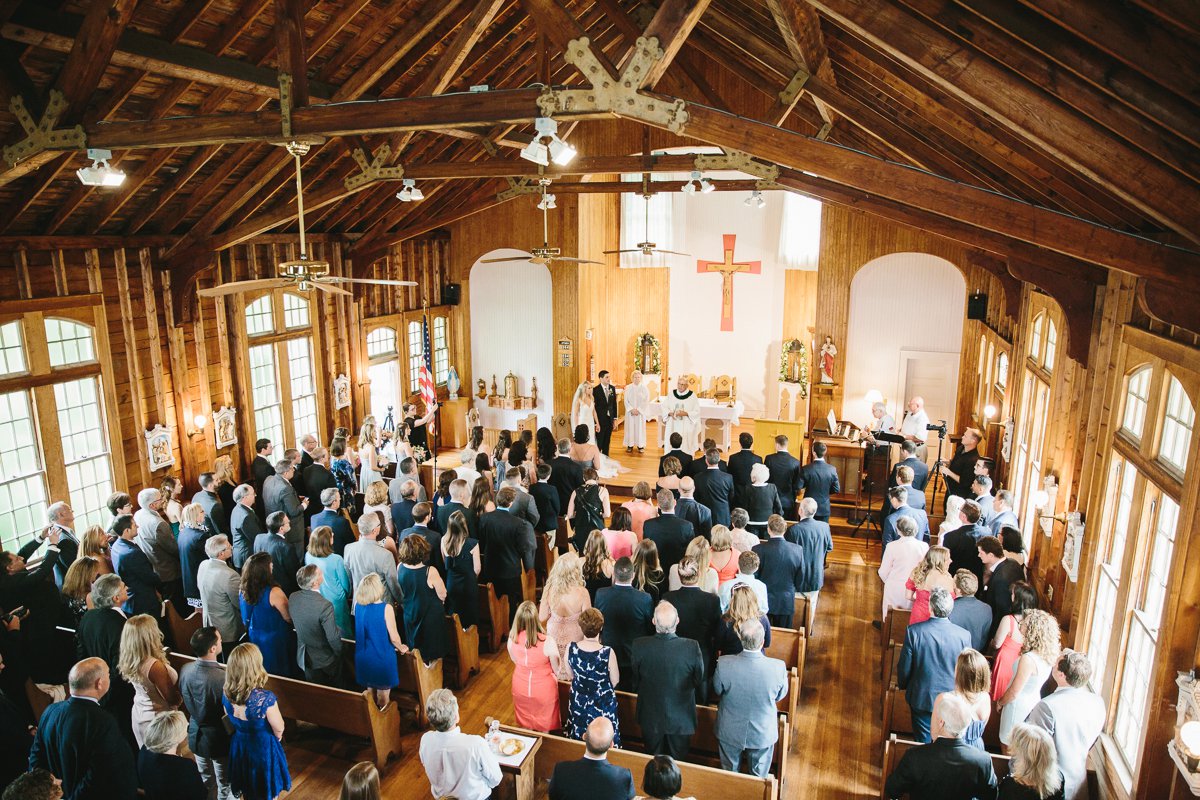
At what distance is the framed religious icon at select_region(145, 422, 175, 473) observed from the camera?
9422mm

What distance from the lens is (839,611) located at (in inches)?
336

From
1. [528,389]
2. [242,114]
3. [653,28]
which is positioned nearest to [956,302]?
[528,389]

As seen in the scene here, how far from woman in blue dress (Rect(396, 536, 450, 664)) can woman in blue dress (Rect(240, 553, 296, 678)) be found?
857 millimetres

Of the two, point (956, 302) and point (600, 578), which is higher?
point (956, 302)

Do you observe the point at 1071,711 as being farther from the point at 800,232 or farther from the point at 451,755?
the point at 800,232

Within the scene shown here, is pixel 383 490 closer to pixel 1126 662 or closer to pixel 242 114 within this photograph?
pixel 242 114

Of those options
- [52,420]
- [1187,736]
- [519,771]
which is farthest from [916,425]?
[52,420]

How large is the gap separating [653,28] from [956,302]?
9.70 metres

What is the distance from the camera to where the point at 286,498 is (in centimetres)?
790

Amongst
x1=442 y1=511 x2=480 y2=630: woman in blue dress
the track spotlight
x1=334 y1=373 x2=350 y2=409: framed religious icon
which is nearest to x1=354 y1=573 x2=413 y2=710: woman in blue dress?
x1=442 y1=511 x2=480 y2=630: woman in blue dress

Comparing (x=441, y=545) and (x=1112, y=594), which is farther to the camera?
(x=441, y=545)

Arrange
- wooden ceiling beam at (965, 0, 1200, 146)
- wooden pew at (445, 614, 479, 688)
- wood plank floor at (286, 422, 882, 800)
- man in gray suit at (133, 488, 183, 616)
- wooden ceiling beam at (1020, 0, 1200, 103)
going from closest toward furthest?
wooden ceiling beam at (1020, 0, 1200, 103) < wooden ceiling beam at (965, 0, 1200, 146) < wood plank floor at (286, 422, 882, 800) < wooden pew at (445, 614, 479, 688) < man in gray suit at (133, 488, 183, 616)

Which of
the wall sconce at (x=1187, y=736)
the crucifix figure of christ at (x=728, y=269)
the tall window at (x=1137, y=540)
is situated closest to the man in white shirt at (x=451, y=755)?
the wall sconce at (x=1187, y=736)

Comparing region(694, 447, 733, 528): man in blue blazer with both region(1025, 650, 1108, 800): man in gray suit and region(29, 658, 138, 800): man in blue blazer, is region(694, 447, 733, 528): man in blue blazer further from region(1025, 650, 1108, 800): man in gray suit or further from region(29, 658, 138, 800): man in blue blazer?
region(29, 658, 138, 800): man in blue blazer
